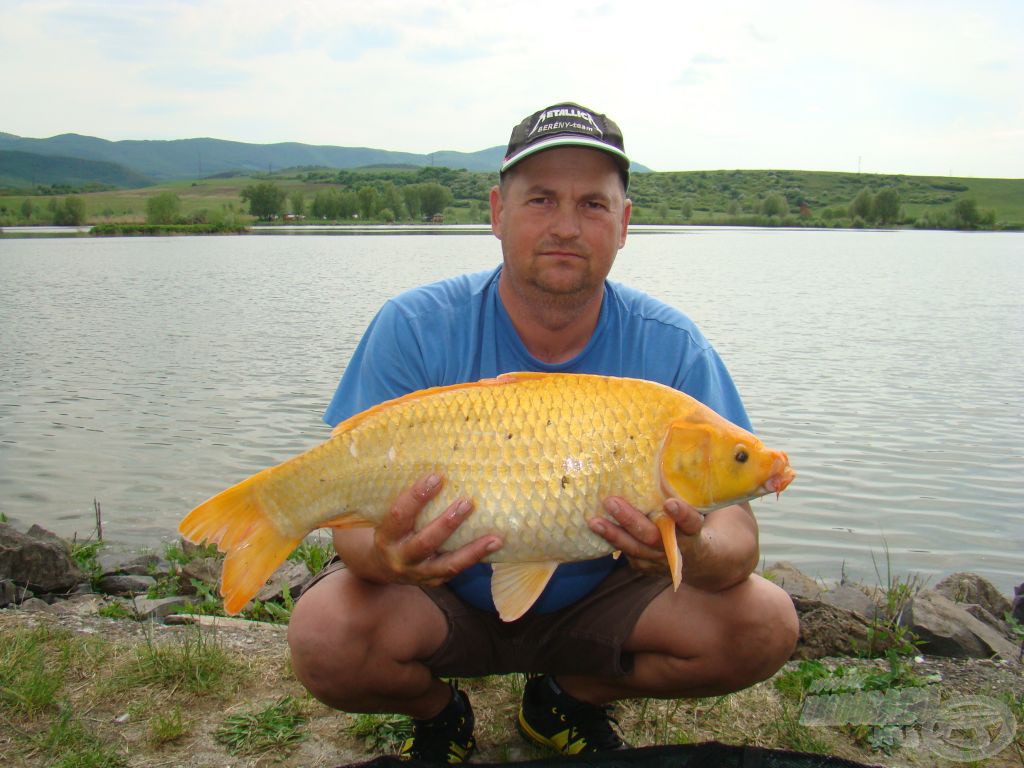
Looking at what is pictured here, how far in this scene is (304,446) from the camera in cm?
688

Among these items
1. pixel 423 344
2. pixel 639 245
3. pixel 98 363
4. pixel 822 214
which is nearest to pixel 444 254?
pixel 639 245

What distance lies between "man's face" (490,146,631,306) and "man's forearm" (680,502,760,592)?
27.0 inches

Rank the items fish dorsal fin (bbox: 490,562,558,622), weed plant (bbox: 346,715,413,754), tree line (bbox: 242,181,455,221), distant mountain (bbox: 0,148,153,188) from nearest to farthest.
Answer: fish dorsal fin (bbox: 490,562,558,622), weed plant (bbox: 346,715,413,754), tree line (bbox: 242,181,455,221), distant mountain (bbox: 0,148,153,188)

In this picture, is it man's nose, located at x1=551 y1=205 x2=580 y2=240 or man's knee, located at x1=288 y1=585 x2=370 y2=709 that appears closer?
man's knee, located at x1=288 y1=585 x2=370 y2=709

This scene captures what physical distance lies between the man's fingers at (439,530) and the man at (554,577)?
0.03m

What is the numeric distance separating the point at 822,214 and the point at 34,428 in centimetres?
7042

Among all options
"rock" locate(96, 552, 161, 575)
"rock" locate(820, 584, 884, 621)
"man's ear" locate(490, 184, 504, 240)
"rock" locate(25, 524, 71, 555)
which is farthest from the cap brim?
"rock" locate(25, 524, 71, 555)

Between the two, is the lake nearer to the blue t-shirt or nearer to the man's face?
the blue t-shirt

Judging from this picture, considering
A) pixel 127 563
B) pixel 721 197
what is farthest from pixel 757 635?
pixel 721 197

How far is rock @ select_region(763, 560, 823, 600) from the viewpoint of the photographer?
11.4 feet

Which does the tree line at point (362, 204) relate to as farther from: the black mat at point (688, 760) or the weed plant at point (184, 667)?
the black mat at point (688, 760)

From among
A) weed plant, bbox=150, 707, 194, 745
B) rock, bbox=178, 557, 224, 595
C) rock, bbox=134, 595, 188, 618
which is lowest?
rock, bbox=178, 557, 224, 595

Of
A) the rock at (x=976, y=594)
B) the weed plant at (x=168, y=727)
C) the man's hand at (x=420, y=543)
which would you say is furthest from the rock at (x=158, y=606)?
the rock at (x=976, y=594)

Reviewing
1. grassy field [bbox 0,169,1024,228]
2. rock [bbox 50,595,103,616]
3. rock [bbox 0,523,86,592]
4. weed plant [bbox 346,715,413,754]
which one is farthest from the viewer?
grassy field [bbox 0,169,1024,228]
